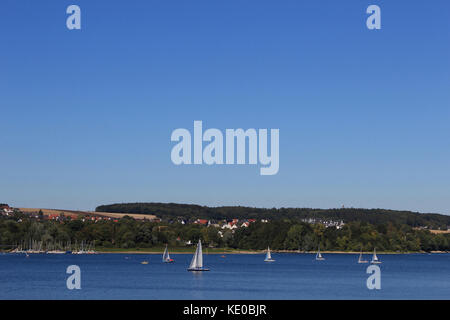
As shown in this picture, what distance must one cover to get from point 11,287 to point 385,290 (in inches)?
1928

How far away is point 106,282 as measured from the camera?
104m

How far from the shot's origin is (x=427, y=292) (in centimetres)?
9306

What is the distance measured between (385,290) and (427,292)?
543cm

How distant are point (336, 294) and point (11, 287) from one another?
137 ft

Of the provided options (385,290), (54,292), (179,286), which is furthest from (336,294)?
(54,292)
